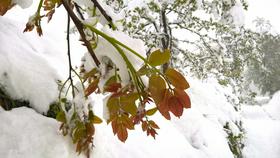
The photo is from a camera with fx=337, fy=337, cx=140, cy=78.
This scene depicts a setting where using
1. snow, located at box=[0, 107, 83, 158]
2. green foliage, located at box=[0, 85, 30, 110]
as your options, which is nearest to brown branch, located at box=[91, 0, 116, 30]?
snow, located at box=[0, 107, 83, 158]

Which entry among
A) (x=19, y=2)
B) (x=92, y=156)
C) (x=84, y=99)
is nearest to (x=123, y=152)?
(x=92, y=156)

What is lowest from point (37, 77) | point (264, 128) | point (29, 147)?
point (264, 128)

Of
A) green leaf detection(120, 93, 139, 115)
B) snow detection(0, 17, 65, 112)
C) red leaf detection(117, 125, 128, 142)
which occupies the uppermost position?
green leaf detection(120, 93, 139, 115)

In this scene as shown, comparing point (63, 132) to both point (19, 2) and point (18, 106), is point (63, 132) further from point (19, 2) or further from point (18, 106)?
point (19, 2)

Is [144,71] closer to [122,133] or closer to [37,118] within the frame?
[122,133]

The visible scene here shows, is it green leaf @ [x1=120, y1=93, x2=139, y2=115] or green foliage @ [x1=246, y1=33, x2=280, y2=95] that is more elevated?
green leaf @ [x1=120, y1=93, x2=139, y2=115]

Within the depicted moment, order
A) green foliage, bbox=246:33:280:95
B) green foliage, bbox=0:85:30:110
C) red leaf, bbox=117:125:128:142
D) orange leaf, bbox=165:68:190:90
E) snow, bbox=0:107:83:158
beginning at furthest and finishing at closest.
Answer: green foliage, bbox=246:33:280:95
green foliage, bbox=0:85:30:110
snow, bbox=0:107:83:158
red leaf, bbox=117:125:128:142
orange leaf, bbox=165:68:190:90

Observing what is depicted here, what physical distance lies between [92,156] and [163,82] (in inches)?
38.0

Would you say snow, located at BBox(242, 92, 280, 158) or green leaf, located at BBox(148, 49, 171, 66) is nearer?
green leaf, located at BBox(148, 49, 171, 66)

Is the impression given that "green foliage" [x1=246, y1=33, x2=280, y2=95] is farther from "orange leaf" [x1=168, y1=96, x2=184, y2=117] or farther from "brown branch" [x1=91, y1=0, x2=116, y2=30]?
"orange leaf" [x1=168, y1=96, x2=184, y2=117]

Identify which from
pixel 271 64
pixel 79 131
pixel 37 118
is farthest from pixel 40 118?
pixel 271 64

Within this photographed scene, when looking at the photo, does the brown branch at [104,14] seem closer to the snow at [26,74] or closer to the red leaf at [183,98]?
the red leaf at [183,98]

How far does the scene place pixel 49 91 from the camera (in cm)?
150

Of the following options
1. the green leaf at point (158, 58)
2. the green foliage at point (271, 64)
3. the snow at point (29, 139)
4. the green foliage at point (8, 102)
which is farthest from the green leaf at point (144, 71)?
the green foliage at point (271, 64)
